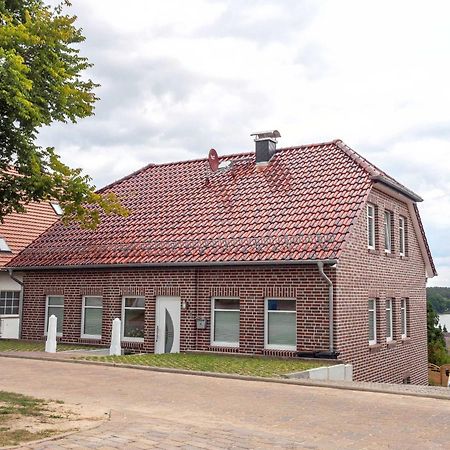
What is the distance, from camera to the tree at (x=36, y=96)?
395 inches

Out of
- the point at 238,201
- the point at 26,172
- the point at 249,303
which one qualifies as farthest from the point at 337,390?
the point at 238,201

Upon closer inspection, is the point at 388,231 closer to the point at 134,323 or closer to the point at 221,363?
the point at 221,363

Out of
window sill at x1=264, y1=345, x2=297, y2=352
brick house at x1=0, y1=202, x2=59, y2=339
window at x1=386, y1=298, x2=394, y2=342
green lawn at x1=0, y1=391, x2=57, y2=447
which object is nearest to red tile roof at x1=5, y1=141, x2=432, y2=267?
window sill at x1=264, y1=345, x2=297, y2=352

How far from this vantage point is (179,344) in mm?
19422

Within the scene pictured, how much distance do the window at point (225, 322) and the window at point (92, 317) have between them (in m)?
4.59

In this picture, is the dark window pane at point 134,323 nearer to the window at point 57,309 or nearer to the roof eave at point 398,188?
the window at point 57,309

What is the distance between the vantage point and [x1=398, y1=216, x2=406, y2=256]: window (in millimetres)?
22628

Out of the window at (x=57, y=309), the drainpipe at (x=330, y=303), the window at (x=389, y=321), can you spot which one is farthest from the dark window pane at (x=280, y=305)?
the window at (x=57, y=309)

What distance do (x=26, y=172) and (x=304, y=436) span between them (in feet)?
22.4

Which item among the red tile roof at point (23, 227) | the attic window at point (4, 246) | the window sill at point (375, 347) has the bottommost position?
the window sill at point (375, 347)

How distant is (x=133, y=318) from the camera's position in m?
20.8

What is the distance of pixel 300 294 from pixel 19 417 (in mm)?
9988

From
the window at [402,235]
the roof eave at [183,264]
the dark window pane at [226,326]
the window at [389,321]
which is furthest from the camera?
the window at [402,235]

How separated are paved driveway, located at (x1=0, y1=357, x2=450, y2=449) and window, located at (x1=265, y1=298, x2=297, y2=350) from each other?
14.7 ft
